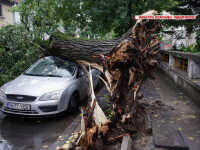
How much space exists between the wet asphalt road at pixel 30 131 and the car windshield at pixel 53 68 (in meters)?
1.25

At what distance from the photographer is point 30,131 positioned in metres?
4.16

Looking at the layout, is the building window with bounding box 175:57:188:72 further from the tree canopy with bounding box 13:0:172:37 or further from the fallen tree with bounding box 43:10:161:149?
the tree canopy with bounding box 13:0:172:37

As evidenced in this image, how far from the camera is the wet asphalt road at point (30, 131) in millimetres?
3621

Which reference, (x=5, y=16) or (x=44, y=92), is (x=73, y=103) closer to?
(x=44, y=92)

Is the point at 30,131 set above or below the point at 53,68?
below

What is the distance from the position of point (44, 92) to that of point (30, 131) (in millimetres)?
952

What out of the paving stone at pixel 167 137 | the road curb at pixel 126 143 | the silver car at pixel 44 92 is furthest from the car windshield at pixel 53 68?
the paving stone at pixel 167 137

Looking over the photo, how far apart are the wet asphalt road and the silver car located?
1.11 feet

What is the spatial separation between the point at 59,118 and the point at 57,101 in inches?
28.3

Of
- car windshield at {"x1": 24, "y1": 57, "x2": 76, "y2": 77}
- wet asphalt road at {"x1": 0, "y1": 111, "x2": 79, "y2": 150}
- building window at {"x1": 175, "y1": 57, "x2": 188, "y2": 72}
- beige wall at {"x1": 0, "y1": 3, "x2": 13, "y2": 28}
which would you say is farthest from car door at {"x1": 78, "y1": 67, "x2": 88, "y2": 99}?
beige wall at {"x1": 0, "y1": 3, "x2": 13, "y2": 28}

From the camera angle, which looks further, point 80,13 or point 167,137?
point 80,13

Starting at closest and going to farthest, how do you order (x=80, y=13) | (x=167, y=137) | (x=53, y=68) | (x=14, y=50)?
(x=167, y=137), (x=53, y=68), (x=14, y=50), (x=80, y=13)

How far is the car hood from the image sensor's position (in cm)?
436

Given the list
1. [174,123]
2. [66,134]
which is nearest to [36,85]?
[66,134]
